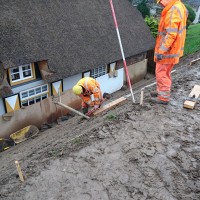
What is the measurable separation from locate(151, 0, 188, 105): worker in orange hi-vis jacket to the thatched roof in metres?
6.06

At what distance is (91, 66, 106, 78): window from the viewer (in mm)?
13247

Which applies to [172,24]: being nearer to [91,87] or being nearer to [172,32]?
[172,32]

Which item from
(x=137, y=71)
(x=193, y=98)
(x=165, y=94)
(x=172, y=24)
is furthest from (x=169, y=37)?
(x=137, y=71)

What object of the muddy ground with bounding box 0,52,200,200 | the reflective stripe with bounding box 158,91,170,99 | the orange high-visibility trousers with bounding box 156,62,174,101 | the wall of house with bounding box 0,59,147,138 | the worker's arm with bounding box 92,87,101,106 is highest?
the orange high-visibility trousers with bounding box 156,62,174,101

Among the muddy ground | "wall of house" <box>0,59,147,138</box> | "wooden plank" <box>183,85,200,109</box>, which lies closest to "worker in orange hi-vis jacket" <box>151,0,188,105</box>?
"wooden plank" <box>183,85,200,109</box>

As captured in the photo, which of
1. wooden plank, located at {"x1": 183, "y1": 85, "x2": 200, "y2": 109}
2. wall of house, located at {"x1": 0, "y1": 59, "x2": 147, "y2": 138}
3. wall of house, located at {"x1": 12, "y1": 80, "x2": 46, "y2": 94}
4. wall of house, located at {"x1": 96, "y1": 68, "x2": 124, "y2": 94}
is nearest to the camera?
wooden plank, located at {"x1": 183, "y1": 85, "x2": 200, "y2": 109}

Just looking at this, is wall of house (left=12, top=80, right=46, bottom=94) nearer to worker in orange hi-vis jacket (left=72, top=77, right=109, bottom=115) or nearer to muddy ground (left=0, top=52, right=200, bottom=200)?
worker in orange hi-vis jacket (left=72, top=77, right=109, bottom=115)

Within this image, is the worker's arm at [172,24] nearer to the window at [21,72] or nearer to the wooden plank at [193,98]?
the wooden plank at [193,98]

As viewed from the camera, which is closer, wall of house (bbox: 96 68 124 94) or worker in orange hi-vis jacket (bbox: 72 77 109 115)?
worker in orange hi-vis jacket (bbox: 72 77 109 115)

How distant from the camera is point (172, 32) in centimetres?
498

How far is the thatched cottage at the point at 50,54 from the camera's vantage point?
9734mm

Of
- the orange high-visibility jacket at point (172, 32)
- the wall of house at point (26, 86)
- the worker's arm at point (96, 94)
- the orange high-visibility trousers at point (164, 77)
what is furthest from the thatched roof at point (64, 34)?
the orange high-visibility jacket at point (172, 32)

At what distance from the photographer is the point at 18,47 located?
9.62m

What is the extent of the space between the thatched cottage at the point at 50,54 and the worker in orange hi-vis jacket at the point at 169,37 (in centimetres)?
605
